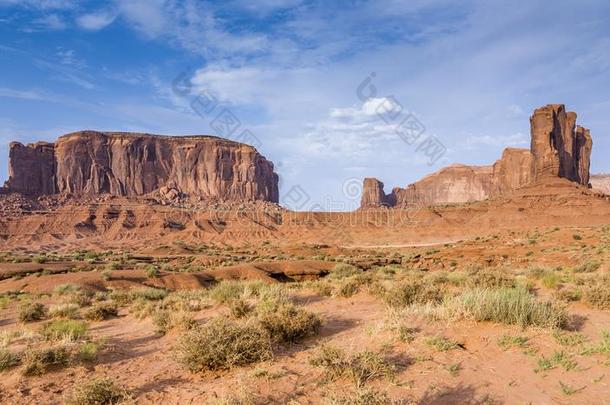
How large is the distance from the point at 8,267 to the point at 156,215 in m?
56.2

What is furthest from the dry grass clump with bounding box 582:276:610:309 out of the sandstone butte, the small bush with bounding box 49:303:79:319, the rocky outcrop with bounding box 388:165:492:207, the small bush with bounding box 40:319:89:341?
the rocky outcrop with bounding box 388:165:492:207

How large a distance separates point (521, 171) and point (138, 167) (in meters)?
105

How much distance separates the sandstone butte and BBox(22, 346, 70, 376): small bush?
88519mm

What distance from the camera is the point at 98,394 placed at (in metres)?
4.87

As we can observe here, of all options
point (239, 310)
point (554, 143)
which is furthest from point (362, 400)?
point (554, 143)

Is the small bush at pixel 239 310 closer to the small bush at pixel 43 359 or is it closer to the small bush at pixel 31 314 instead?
the small bush at pixel 43 359

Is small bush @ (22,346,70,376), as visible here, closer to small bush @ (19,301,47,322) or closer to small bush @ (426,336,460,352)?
small bush @ (426,336,460,352)

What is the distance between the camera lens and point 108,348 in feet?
25.6

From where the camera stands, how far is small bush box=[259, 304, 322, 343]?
7.16 metres

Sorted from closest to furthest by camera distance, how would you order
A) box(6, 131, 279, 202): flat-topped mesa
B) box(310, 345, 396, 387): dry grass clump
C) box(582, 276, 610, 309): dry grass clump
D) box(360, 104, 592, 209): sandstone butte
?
box(310, 345, 396, 387): dry grass clump, box(582, 276, 610, 309): dry grass clump, box(360, 104, 592, 209): sandstone butte, box(6, 131, 279, 202): flat-topped mesa

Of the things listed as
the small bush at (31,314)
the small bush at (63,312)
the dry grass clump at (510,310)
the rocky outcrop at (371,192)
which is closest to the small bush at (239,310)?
the dry grass clump at (510,310)

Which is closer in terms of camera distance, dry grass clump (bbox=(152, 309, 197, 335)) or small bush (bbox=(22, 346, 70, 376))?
small bush (bbox=(22, 346, 70, 376))

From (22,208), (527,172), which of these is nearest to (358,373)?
(22,208)

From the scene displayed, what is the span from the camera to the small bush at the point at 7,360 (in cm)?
646
